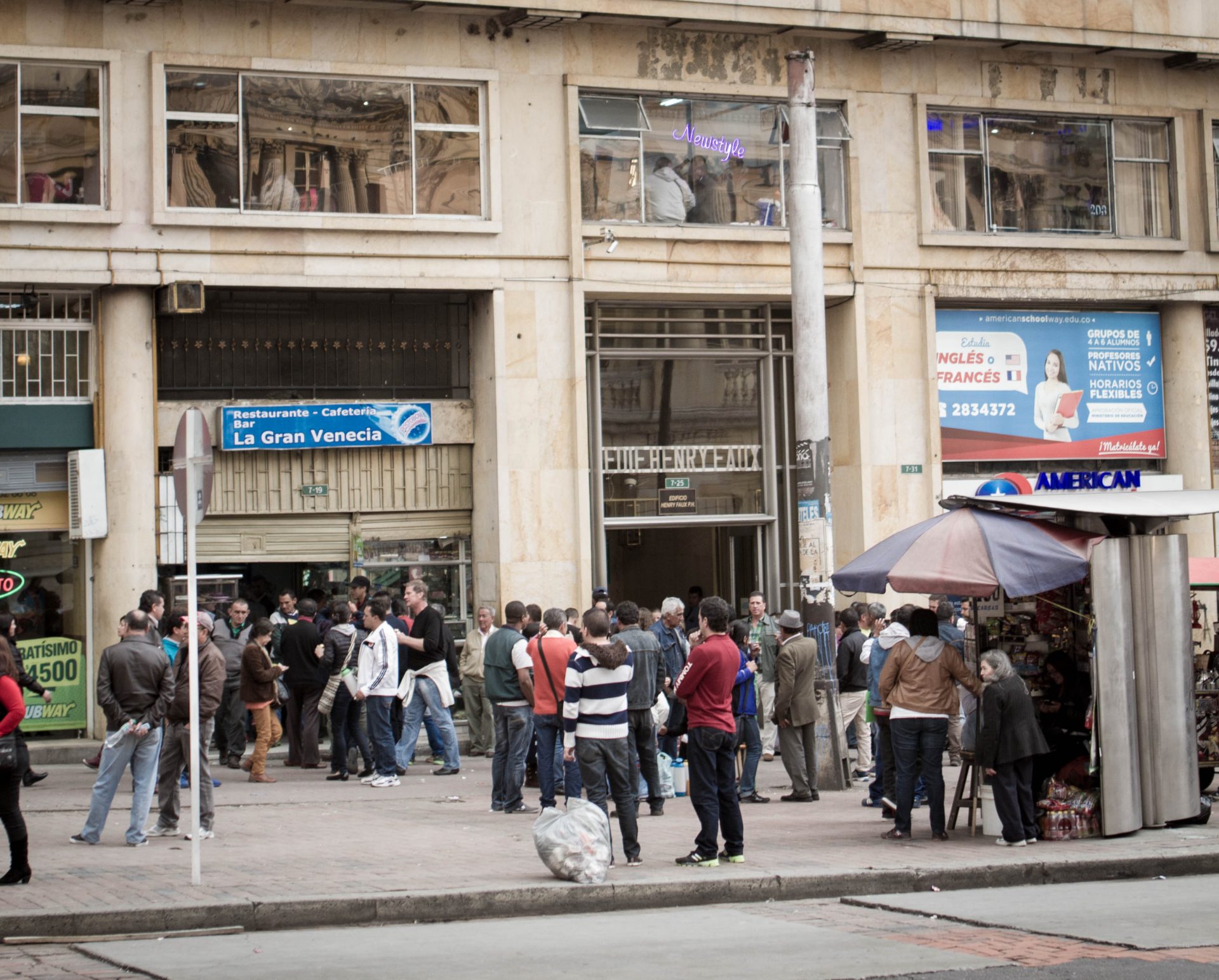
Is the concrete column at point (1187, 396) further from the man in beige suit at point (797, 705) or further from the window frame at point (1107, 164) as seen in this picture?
the man in beige suit at point (797, 705)

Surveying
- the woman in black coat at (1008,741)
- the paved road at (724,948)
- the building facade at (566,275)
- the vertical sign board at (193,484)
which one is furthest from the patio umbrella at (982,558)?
the building facade at (566,275)

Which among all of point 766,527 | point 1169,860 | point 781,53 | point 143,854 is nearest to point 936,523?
point 1169,860

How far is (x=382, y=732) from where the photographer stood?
1611cm

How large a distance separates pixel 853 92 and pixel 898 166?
1.17m

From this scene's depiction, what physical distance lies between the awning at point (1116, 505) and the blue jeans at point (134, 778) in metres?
6.34

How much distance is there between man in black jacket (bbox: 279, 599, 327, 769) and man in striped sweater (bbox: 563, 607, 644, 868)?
6.78m

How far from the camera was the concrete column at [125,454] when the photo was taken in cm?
1864

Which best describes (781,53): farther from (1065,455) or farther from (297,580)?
(297,580)

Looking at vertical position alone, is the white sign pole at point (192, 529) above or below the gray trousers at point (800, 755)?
above

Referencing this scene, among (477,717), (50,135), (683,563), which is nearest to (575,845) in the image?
(477,717)

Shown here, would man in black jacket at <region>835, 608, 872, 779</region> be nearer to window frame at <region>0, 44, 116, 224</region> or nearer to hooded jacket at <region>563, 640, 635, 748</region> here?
hooded jacket at <region>563, 640, 635, 748</region>

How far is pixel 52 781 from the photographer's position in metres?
16.8

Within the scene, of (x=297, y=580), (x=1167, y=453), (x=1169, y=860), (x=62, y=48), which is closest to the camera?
(x=1169, y=860)

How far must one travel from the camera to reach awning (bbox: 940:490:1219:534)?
38.8 feet
